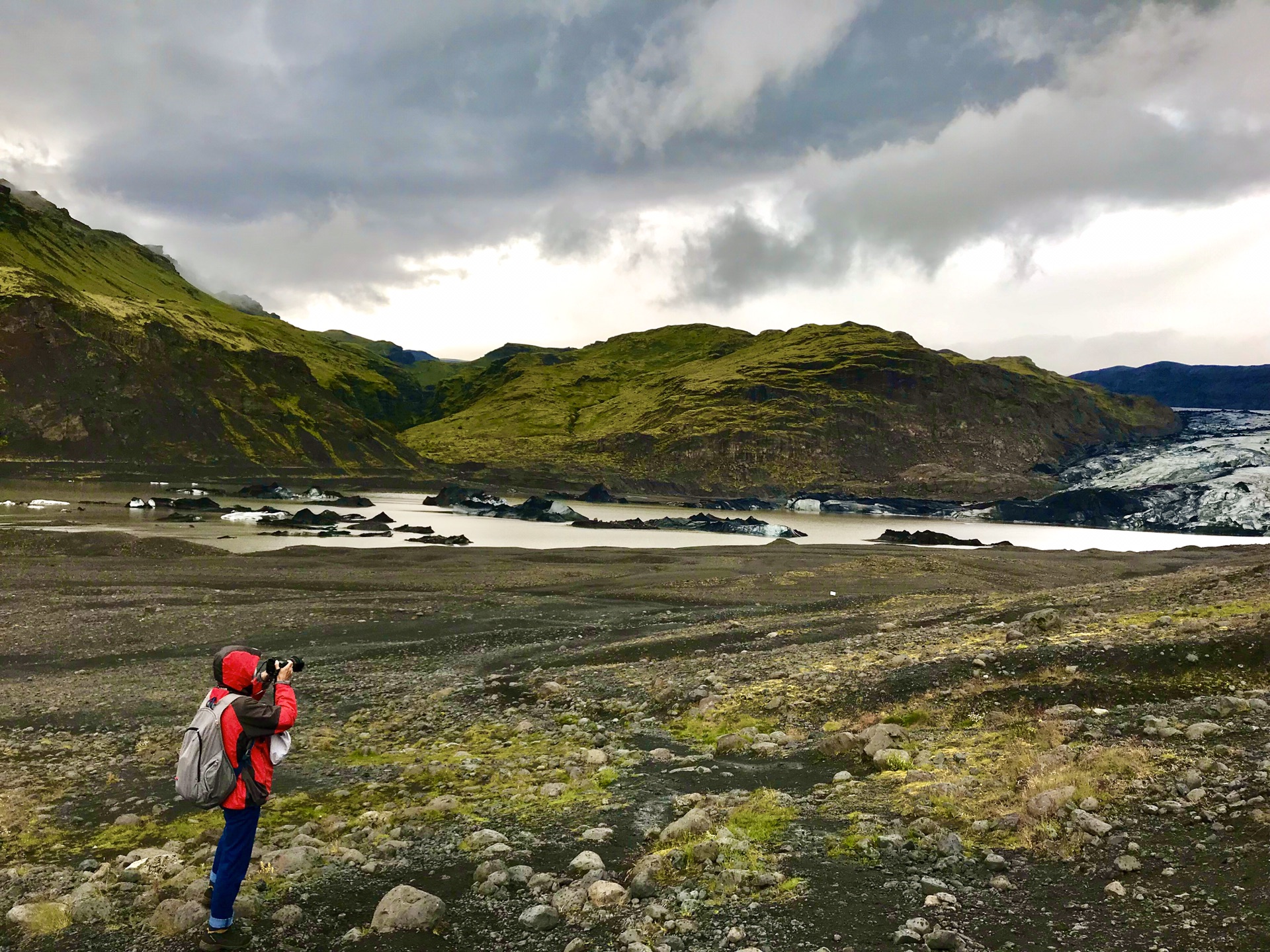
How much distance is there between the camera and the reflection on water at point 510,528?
59.2 meters

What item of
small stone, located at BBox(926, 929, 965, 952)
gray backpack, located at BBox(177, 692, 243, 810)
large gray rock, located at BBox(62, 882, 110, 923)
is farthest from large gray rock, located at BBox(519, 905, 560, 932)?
large gray rock, located at BBox(62, 882, 110, 923)

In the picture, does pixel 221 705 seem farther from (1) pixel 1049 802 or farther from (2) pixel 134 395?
(2) pixel 134 395

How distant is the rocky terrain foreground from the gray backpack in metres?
1.52

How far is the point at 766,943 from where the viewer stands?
6488mm

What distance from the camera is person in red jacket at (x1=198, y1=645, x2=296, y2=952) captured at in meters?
7.06

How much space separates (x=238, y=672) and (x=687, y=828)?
511 cm

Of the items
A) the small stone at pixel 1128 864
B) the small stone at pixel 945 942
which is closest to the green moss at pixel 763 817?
the small stone at pixel 945 942

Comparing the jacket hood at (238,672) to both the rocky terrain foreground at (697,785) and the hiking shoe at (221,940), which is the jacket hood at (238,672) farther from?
the rocky terrain foreground at (697,785)

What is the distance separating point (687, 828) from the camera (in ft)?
28.7

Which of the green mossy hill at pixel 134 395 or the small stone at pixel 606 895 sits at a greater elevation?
the green mossy hill at pixel 134 395

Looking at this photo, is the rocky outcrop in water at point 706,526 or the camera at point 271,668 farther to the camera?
the rocky outcrop in water at point 706,526

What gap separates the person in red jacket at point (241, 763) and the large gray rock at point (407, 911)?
1.21m

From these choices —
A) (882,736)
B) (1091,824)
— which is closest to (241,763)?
(1091,824)

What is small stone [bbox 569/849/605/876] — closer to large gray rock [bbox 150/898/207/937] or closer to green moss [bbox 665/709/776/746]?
large gray rock [bbox 150/898/207/937]
